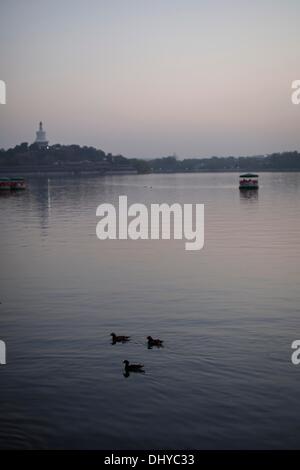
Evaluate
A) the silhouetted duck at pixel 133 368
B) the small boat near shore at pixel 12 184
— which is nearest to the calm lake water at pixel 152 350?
the silhouetted duck at pixel 133 368

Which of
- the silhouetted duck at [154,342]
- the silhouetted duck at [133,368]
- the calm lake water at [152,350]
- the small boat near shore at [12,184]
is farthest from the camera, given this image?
the small boat near shore at [12,184]

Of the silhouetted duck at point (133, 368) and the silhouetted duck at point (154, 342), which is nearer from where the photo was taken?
the silhouetted duck at point (133, 368)

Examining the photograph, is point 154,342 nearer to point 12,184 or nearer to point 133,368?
point 133,368

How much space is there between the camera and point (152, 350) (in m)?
15.8

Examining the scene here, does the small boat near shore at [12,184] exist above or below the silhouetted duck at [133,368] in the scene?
above

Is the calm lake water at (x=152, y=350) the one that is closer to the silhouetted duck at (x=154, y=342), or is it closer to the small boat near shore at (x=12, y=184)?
the silhouetted duck at (x=154, y=342)

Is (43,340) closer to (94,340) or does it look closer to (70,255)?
(94,340)

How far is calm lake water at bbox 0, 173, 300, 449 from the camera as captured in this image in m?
11.4

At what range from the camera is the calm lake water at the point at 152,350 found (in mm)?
11445

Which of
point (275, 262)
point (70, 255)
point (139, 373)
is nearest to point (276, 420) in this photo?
point (139, 373)

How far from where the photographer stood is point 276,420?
38.3 ft

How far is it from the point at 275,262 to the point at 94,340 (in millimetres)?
14277

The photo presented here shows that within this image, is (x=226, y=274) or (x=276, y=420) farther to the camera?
(x=226, y=274)

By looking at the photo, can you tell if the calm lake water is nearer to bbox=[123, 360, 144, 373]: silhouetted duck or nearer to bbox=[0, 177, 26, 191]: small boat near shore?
bbox=[123, 360, 144, 373]: silhouetted duck
